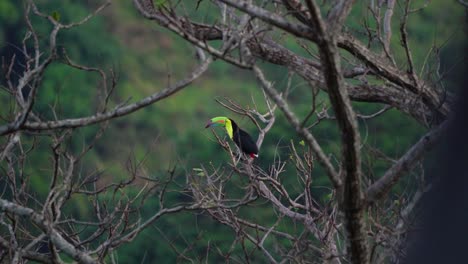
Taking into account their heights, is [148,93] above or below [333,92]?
below

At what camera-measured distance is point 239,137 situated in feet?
27.2

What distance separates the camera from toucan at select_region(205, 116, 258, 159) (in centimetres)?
808

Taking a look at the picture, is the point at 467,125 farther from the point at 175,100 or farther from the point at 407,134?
the point at 175,100

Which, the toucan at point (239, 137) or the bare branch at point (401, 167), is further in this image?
the toucan at point (239, 137)

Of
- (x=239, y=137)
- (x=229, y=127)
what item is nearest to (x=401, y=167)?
(x=239, y=137)

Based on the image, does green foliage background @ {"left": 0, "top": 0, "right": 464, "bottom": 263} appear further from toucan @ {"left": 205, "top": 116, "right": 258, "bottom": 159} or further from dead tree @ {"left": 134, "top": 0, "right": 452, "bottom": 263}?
dead tree @ {"left": 134, "top": 0, "right": 452, "bottom": 263}

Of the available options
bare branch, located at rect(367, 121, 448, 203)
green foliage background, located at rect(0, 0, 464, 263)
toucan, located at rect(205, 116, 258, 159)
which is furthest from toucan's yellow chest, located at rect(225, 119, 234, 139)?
bare branch, located at rect(367, 121, 448, 203)

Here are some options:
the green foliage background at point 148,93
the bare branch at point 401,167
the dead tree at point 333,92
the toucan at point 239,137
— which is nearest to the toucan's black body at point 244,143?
the toucan at point 239,137

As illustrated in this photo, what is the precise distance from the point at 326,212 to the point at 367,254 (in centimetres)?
123

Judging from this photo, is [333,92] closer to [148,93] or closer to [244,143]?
[244,143]

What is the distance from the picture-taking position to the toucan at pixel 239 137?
26.5 ft

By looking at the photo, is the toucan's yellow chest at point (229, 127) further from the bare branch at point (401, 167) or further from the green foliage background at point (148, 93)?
the bare branch at point (401, 167)

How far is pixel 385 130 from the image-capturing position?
55.6ft

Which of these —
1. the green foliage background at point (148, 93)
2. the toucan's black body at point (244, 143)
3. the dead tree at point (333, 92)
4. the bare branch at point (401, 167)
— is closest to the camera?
the dead tree at point (333, 92)
